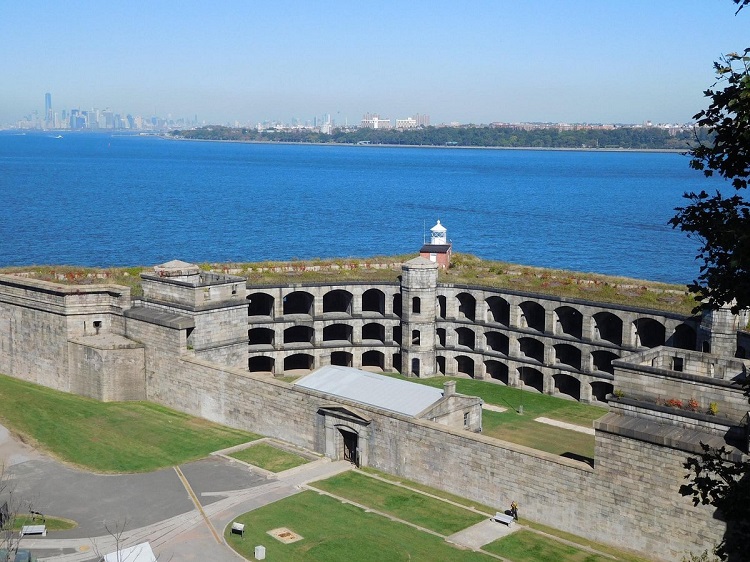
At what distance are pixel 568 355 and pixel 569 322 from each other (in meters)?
2.12

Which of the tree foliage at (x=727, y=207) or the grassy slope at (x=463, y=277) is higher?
the tree foliage at (x=727, y=207)

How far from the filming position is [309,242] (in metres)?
115

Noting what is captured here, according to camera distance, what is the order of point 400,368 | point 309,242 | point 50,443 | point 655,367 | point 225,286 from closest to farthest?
point 655,367
point 50,443
point 225,286
point 400,368
point 309,242

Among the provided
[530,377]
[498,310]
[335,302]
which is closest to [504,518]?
[530,377]

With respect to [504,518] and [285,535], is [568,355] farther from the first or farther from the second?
[285,535]

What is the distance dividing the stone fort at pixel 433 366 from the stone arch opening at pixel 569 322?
13 cm

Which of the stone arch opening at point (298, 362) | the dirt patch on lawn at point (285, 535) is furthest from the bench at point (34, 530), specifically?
the stone arch opening at point (298, 362)

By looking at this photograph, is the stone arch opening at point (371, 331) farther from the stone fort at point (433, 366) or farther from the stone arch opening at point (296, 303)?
the stone arch opening at point (296, 303)

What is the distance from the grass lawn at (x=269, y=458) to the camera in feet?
126

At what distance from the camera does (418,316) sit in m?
56.0

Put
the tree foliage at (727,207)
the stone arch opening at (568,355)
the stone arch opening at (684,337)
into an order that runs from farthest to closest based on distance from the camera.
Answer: the stone arch opening at (568,355), the stone arch opening at (684,337), the tree foliage at (727,207)

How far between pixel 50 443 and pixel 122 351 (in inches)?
313

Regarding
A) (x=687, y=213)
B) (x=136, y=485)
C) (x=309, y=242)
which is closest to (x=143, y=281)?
(x=136, y=485)

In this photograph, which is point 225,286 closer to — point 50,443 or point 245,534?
point 50,443
